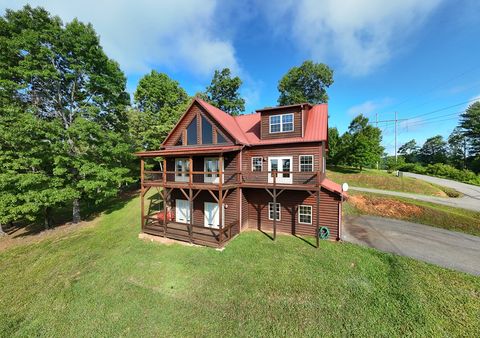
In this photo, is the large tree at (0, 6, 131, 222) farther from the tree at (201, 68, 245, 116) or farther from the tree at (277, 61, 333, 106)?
the tree at (277, 61, 333, 106)

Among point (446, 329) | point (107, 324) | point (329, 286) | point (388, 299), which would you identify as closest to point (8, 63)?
point (107, 324)

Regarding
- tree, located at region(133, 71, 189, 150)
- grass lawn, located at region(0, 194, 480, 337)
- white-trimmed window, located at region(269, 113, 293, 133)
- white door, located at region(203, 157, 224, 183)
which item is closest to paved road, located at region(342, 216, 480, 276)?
grass lawn, located at region(0, 194, 480, 337)

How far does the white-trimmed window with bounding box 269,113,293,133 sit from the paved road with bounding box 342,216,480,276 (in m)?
8.07

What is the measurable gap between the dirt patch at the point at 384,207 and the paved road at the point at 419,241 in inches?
50.4

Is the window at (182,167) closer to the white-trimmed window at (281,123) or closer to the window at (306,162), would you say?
the white-trimmed window at (281,123)

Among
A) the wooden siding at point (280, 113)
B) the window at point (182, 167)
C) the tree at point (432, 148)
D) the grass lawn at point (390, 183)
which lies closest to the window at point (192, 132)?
the window at point (182, 167)

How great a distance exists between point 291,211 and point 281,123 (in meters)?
6.23

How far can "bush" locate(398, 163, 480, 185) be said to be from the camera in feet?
90.1

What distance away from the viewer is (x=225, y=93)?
115ft

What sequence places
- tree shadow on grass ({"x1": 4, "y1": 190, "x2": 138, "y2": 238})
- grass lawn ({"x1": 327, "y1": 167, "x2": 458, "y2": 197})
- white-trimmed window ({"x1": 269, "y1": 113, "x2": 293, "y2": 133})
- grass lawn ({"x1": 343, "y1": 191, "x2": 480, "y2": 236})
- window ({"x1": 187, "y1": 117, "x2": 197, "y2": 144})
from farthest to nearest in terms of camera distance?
grass lawn ({"x1": 327, "y1": 167, "x2": 458, "y2": 197}) → tree shadow on grass ({"x1": 4, "y1": 190, "x2": 138, "y2": 238}) → window ({"x1": 187, "y1": 117, "x2": 197, "y2": 144}) → white-trimmed window ({"x1": 269, "y1": 113, "x2": 293, "y2": 133}) → grass lawn ({"x1": 343, "y1": 191, "x2": 480, "y2": 236})

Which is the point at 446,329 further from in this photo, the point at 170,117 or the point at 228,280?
the point at 170,117

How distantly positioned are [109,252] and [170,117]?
820 inches

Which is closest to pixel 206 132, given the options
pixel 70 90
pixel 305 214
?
pixel 305 214

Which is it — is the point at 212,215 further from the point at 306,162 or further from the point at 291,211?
the point at 306,162
